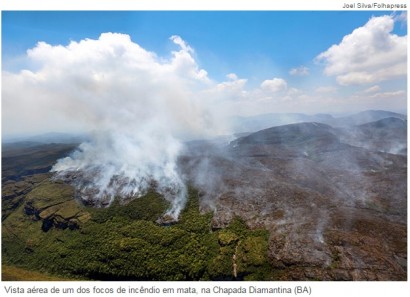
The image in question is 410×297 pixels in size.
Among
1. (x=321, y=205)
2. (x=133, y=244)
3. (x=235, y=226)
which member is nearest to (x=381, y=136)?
(x=321, y=205)

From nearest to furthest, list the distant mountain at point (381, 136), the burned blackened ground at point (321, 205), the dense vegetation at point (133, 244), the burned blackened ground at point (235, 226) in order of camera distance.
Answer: the burned blackened ground at point (321, 205)
the burned blackened ground at point (235, 226)
the dense vegetation at point (133, 244)
the distant mountain at point (381, 136)

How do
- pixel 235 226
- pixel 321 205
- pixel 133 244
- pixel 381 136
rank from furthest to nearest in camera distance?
pixel 381 136 < pixel 321 205 < pixel 235 226 < pixel 133 244

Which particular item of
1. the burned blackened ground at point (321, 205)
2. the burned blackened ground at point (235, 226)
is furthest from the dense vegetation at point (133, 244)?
the burned blackened ground at point (321, 205)

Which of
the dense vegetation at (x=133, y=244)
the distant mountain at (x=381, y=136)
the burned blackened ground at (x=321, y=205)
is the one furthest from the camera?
the distant mountain at (x=381, y=136)

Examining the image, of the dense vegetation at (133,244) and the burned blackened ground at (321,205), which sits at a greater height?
the burned blackened ground at (321,205)

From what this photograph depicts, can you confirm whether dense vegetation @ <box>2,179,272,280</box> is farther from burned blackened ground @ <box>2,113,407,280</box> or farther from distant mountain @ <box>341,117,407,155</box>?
distant mountain @ <box>341,117,407,155</box>

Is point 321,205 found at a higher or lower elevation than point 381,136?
lower

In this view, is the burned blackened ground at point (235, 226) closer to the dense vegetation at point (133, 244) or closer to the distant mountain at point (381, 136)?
the dense vegetation at point (133, 244)

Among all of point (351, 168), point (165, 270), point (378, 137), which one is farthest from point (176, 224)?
point (378, 137)

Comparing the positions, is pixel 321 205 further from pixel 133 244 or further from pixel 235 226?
pixel 133 244
